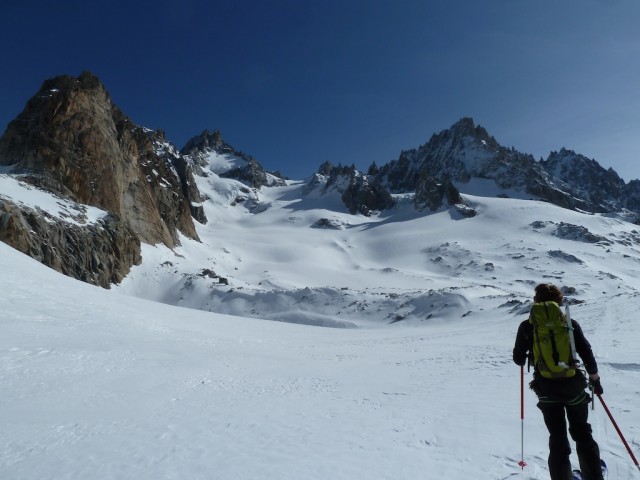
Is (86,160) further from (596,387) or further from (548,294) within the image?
(596,387)

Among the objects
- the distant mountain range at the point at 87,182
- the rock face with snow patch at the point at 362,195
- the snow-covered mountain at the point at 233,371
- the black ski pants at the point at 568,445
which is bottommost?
the snow-covered mountain at the point at 233,371

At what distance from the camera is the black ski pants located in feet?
15.9

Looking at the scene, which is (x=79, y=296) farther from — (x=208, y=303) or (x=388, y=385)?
(x=208, y=303)

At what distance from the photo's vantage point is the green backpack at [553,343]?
5.14m

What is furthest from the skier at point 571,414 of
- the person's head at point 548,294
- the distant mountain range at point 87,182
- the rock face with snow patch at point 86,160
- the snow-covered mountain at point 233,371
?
the rock face with snow patch at point 86,160

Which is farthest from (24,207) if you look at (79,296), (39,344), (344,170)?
(344,170)

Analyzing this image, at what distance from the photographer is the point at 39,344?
11898 mm

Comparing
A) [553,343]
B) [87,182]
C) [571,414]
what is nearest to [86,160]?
[87,182]

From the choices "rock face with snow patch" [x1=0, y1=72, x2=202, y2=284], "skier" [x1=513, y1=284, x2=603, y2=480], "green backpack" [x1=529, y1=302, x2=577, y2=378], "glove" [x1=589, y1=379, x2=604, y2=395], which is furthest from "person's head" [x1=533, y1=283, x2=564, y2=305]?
"rock face with snow patch" [x1=0, y1=72, x2=202, y2=284]

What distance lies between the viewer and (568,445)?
5.04m

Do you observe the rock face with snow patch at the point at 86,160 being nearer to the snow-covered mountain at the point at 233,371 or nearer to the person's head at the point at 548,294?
the snow-covered mountain at the point at 233,371

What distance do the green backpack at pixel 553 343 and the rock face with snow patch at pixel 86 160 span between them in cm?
4645

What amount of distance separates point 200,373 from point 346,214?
474 ft

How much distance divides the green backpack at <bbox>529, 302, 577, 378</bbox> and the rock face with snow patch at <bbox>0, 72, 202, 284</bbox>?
152 ft
